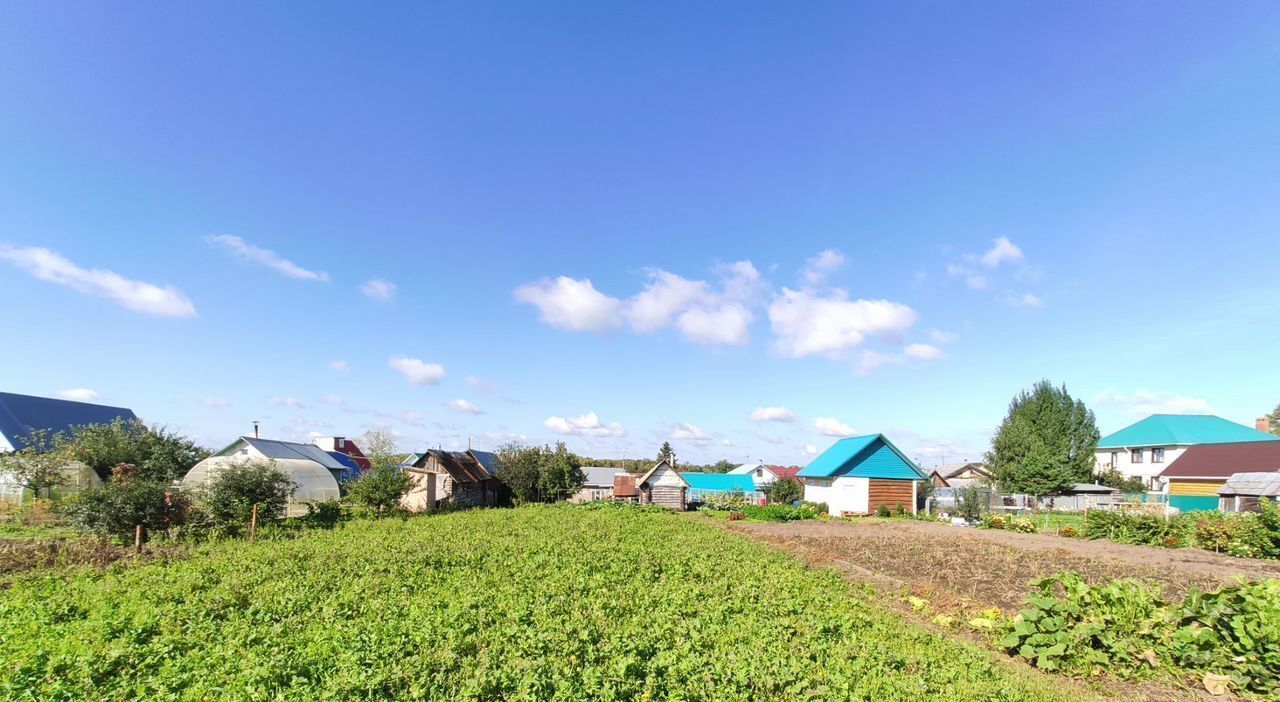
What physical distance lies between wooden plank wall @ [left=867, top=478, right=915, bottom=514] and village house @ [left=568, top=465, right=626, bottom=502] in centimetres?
2246

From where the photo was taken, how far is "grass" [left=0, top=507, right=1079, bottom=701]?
6.58 m

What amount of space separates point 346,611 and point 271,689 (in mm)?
3456

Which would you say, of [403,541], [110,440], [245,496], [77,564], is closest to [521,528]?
[403,541]

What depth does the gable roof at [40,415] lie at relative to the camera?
38.5 metres

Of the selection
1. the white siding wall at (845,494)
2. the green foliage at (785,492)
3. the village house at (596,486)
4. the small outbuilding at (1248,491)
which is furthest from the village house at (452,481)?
the small outbuilding at (1248,491)

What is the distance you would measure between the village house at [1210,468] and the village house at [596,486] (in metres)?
44.1

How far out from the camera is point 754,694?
6543 mm

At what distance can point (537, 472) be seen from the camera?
1742 inches

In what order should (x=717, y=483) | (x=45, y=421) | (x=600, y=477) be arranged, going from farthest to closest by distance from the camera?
(x=600, y=477), (x=717, y=483), (x=45, y=421)

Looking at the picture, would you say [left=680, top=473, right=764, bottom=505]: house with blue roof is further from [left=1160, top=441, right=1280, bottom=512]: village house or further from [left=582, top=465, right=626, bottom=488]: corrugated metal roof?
[left=1160, top=441, right=1280, bottom=512]: village house

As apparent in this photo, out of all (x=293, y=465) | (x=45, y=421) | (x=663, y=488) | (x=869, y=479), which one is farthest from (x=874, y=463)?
(x=45, y=421)

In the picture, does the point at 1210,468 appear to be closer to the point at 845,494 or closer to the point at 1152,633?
the point at 845,494

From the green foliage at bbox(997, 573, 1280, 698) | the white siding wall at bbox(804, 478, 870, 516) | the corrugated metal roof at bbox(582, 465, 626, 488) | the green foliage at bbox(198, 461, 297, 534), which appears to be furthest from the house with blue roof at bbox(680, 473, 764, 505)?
the green foliage at bbox(997, 573, 1280, 698)

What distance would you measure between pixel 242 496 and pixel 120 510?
15.2 ft
